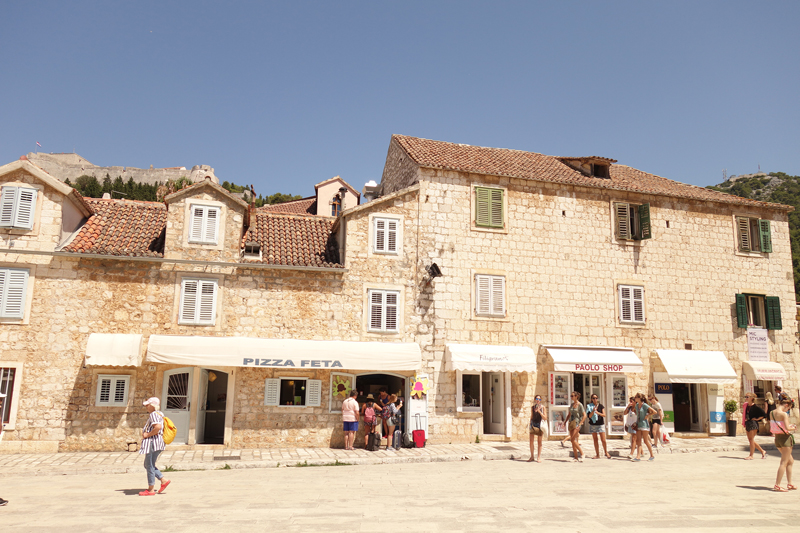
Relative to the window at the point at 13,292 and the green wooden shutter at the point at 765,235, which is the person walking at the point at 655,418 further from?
the window at the point at 13,292

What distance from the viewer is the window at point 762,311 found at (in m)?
21.8

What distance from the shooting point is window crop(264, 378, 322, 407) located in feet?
55.6

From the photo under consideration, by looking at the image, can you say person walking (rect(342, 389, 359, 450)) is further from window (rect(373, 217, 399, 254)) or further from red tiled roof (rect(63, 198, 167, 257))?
red tiled roof (rect(63, 198, 167, 257))

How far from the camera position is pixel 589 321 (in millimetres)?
19875

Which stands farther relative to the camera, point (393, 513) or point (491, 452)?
point (491, 452)

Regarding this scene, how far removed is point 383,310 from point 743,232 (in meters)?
15.2

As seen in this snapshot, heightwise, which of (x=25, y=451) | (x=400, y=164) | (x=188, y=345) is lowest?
(x=25, y=451)

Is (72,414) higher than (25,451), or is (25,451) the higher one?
(72,414)

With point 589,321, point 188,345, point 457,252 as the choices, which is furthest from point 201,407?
point 589,321

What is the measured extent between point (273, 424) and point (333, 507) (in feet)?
26.6

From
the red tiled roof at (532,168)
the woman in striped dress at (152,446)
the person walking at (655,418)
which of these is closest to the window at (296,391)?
the woman in striped dress at (152,446)

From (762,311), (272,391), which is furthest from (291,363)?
(762,311)

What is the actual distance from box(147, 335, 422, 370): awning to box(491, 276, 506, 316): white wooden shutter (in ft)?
10.6

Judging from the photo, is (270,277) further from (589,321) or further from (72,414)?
(589,321)
